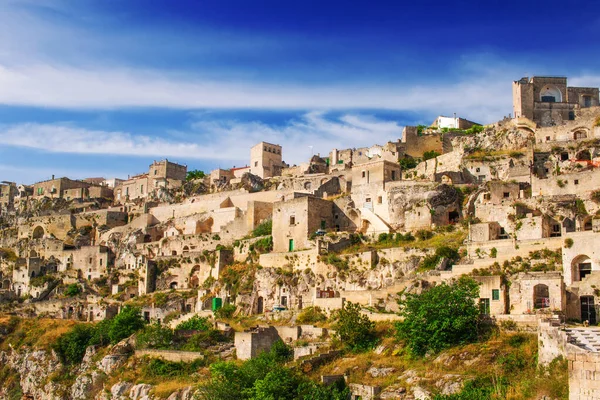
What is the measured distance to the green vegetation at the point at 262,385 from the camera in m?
28.5

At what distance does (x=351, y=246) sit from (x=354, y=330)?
38.6 ft

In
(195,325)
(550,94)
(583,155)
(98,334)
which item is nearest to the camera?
(195,325)

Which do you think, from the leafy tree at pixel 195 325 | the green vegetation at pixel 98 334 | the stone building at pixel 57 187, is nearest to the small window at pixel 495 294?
the leafy tree at pixel 195 325

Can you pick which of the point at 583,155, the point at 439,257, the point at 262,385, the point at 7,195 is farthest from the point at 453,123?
the point at 7,195

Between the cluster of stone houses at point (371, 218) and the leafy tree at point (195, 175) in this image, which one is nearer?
the cluster of stone houses at point (371, 218)

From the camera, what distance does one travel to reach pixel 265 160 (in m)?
75.8

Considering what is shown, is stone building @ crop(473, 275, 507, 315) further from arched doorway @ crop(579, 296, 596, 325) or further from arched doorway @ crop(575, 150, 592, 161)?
arched doorway @ crop(575, 150, 592, 161)

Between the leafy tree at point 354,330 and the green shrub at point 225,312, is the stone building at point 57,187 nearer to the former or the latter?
the green shrub at point 225,312

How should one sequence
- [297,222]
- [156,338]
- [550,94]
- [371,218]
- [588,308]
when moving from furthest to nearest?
[550,94] < [297,222] < [371,218] < [156,338] < [588,308]

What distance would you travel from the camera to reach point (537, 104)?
2213 inches

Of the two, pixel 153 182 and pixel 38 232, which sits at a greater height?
pixel 153 182

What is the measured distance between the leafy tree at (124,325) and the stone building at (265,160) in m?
29.8

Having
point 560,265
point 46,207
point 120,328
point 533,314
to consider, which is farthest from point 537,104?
point 46,207

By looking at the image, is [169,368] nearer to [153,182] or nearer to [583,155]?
[583,155]
